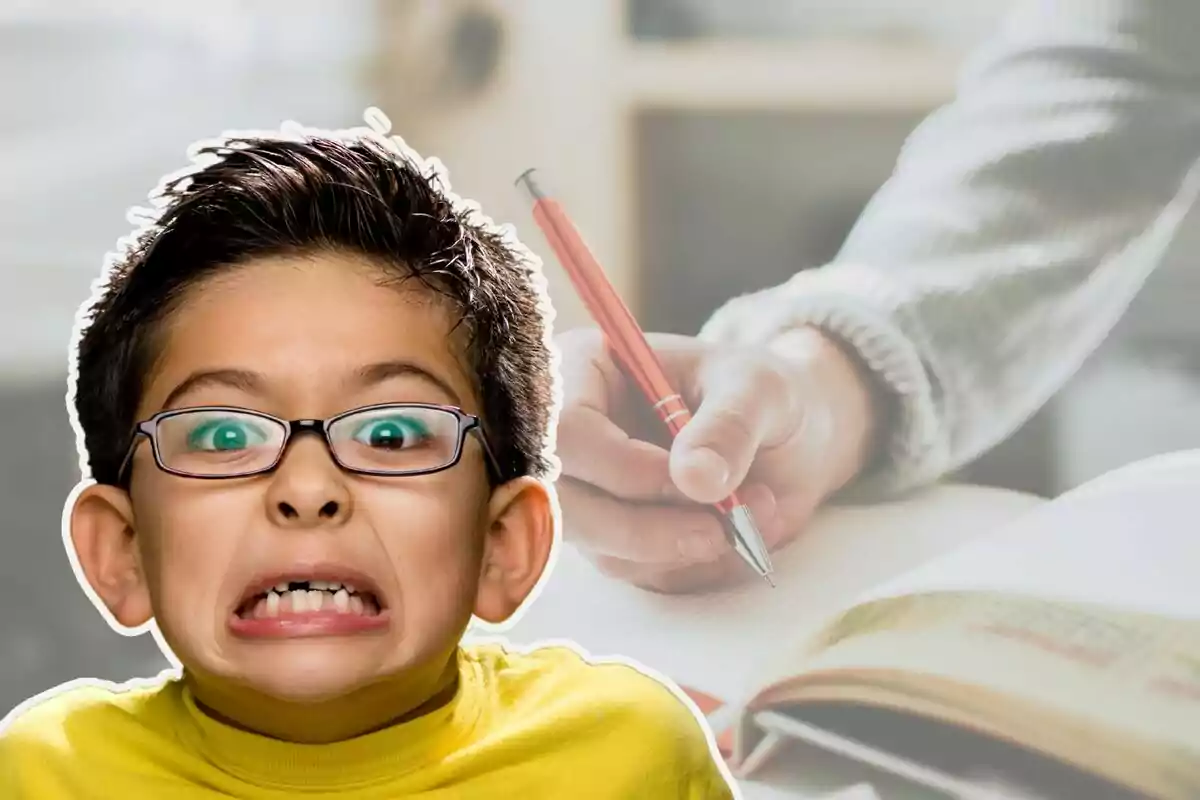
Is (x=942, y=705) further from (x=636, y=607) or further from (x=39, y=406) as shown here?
(x=39, y=406)

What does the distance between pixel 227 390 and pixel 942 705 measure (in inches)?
17.6

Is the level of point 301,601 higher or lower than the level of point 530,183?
lower

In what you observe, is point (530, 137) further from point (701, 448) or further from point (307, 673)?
point (307, 673)

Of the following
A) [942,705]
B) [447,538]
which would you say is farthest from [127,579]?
[942,705]

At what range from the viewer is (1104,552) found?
2.41ft

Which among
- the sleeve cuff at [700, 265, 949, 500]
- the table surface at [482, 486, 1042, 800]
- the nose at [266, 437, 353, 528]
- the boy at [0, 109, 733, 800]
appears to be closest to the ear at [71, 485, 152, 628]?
the boy at [0, 109, 733, 800]

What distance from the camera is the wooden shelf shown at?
77 cm

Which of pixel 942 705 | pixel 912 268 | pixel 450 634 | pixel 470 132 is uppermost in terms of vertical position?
pixel 470 132

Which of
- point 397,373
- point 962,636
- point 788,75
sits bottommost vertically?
point 962,636

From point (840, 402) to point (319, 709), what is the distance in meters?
0.37

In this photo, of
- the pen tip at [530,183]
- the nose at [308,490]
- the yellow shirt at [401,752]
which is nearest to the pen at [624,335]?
the pen tip at [530,183]

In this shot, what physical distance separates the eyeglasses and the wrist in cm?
27

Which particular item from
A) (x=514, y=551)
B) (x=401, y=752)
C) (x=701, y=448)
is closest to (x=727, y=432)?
(x=701, y=448)

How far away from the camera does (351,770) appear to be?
0.62m
